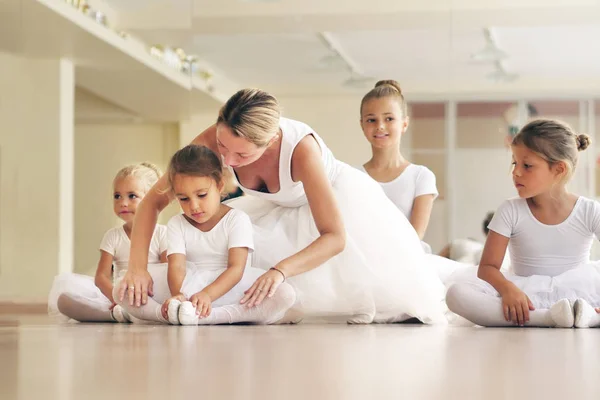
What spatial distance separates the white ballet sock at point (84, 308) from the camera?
2.62m

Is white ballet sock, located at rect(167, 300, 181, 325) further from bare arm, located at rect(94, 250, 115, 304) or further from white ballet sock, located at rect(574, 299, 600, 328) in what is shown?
white ballet sock, located at rect(574, 299, 600, 328)

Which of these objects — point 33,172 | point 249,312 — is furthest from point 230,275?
point 33,172

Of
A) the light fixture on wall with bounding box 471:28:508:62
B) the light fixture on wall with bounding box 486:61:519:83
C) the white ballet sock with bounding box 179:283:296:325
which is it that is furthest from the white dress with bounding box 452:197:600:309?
the light fixture on wall with bounding box 471:28:508:62

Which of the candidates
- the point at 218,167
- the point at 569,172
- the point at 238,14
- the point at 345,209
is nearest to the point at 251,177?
the point at 218,167

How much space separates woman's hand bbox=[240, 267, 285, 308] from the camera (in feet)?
7.22

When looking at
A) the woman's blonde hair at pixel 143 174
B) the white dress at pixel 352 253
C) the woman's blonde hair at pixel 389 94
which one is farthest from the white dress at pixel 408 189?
the woman's blonde hair at pixel 143 174

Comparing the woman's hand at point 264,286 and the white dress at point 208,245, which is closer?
the woman's hand at point 264,286

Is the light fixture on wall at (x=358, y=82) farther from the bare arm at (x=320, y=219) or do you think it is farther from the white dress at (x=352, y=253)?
the bare arm at (x=320, y=219)

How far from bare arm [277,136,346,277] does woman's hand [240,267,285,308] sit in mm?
72

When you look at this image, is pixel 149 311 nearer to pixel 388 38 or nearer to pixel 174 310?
pixel 174 310

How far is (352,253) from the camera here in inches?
98.9

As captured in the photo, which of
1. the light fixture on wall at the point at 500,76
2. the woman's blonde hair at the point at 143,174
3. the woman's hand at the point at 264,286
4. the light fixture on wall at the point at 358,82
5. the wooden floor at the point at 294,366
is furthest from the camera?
the light fixture on wall at the point at 500,76

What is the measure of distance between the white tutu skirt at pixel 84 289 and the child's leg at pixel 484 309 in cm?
70

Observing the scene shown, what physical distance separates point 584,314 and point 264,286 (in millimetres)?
738
